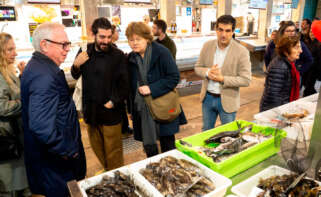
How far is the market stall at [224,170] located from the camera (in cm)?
129

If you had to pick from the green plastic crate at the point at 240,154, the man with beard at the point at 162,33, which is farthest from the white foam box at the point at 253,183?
the man with beard at the point at 162,33

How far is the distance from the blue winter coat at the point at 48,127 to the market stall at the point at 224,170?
0.51m

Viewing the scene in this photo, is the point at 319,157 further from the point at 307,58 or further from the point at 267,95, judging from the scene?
the point at 307,58

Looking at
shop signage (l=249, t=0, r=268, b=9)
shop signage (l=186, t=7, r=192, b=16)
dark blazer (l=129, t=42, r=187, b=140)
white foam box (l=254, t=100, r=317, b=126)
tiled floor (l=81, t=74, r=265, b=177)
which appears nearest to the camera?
white foam box (l=254, t=100, r=317, b=126)

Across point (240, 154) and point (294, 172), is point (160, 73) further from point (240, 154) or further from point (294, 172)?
point (294, 172)

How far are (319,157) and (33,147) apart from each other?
1922 millimetres

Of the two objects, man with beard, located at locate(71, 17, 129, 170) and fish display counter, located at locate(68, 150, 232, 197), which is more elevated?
man with beard, located at locate(71, 17, 129, 170)

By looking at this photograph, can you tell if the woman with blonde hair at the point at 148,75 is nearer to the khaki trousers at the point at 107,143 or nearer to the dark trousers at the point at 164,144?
the dark trousers at the point at 164,144

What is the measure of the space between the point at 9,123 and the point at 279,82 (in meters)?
2.80

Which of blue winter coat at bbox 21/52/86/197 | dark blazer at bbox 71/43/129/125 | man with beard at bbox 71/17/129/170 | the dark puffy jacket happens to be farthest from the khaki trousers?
the dark puffy jacket

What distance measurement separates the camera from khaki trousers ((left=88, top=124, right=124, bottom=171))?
Answer: 8.90 ft

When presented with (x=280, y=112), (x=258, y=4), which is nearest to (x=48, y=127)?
(x=280, y=112)

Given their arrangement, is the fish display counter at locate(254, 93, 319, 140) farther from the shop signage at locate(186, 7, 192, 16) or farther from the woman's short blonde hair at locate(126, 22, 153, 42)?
the shop signage at locate(186, 7, 192, 16)

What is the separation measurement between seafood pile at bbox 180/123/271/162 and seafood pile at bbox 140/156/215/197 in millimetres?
180
